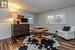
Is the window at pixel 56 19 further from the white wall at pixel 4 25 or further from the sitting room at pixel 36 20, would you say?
the white wall at pixel 4 25

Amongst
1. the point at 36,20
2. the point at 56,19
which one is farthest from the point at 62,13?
the point at 36,20

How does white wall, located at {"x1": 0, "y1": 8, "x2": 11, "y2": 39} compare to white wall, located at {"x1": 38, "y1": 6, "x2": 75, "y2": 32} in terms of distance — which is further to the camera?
→ white wall, located at {"x1": 38, "y1": 6, "x2": 75, "y2": 32}

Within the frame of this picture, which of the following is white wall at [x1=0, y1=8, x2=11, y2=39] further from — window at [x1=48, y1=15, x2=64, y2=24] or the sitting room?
window at [x1=48, y1=15, x2=64, y2=24]

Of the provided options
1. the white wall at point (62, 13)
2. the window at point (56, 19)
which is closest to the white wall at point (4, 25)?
the white wall at point (62, 13)

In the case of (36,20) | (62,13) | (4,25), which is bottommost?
(4,25)

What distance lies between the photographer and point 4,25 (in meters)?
6.18

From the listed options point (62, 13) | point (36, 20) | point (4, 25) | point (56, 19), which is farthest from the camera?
point (36, 20)

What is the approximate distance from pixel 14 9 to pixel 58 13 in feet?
10.8

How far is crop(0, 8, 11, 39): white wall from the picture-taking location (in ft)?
19.6

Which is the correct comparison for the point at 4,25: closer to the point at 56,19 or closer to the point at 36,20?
the point at 36,20

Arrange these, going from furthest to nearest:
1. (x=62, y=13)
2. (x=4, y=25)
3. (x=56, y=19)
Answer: (x=56, y=19), (x=62, y=13), (x=4, y=25)

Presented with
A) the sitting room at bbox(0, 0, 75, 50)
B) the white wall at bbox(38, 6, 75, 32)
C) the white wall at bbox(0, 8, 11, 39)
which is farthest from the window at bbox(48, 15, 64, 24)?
the white wall at bbox(0, 8, 11, 39)

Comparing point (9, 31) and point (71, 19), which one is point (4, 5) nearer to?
point (9, 31)

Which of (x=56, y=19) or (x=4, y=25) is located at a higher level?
(x=56, y=19)
